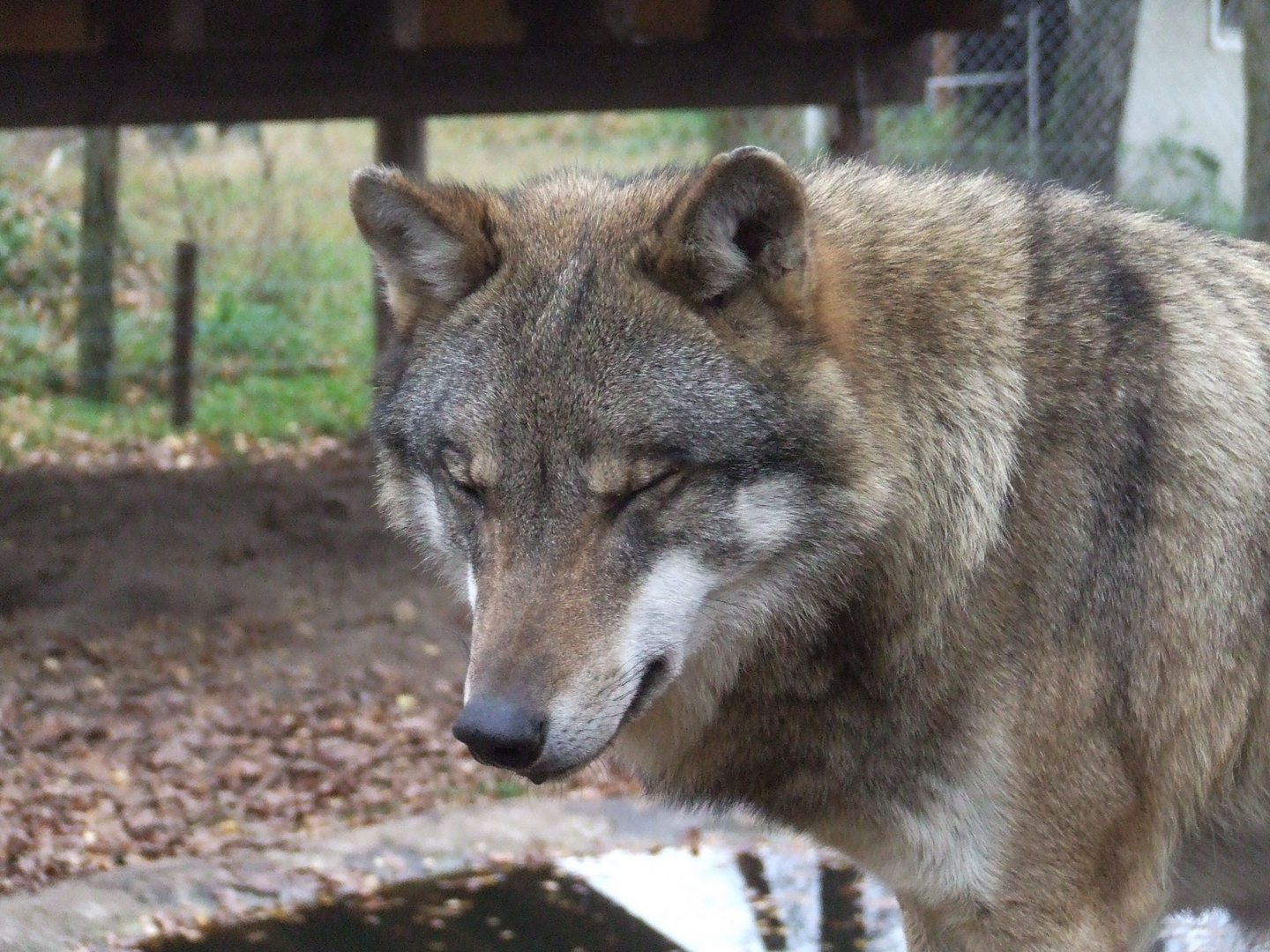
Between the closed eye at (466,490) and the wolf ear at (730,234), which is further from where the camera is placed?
the closed eye at (466,490)

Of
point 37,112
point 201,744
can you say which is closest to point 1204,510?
point 201,744

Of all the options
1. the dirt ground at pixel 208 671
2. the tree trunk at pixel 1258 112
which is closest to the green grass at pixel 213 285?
the tree trunk at pixel 1258 112

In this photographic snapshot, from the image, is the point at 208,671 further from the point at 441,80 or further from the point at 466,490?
the point at 466,490

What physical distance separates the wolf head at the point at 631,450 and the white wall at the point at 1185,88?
14490 mm

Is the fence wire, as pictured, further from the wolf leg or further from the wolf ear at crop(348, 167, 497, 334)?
the wolf leg

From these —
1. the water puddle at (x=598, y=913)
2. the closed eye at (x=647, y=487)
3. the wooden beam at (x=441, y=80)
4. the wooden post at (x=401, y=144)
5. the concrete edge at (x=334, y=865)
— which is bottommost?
the water puddle at (x=598, y=913)

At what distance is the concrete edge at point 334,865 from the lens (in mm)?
4168

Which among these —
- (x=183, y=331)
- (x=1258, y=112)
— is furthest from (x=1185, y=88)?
(x=183, y=331)

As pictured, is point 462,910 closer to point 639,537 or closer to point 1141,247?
point 639,537

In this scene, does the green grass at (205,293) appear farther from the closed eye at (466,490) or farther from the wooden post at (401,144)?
the closed eye at (466,490)

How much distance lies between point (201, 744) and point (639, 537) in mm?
3434

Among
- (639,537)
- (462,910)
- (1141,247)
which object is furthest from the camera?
(462,910)

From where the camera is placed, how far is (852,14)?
24.2 feet

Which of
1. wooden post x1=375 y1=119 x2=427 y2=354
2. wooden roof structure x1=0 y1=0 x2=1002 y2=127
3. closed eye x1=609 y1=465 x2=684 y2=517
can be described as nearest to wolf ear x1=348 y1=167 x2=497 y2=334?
closed eye x1=609 y1=465 x2=684 y2=517
